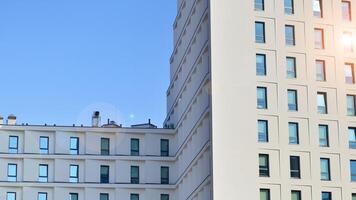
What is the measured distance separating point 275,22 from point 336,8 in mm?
5927

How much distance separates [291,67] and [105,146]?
27.2 m

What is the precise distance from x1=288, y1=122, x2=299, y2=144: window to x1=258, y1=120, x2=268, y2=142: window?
6.76 feet

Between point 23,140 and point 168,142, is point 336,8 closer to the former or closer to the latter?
point 168,142

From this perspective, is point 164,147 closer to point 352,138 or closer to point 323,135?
point 323,135

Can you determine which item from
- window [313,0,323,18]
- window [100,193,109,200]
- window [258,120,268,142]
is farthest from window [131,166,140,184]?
window [313,0,323,18]

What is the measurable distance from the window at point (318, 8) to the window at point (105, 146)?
93.6 feet

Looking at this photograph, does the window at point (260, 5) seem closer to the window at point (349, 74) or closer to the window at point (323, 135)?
the window at point (349, 74)

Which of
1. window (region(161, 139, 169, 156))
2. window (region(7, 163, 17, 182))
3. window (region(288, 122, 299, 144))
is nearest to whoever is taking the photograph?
window (region(288, 122, 299, 144))

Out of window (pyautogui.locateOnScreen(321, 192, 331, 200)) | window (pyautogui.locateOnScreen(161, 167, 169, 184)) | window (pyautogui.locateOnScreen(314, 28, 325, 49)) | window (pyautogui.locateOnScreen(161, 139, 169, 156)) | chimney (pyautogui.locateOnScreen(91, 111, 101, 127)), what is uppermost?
window (pyautogui.locateOnScreen(314, 28, 325, 49))

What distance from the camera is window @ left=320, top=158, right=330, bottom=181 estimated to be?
7106 centimetres

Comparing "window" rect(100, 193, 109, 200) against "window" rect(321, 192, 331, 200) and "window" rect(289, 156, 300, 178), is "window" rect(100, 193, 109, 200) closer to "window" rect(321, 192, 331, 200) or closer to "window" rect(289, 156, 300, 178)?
"window" rect(289, 156, 300, 178)

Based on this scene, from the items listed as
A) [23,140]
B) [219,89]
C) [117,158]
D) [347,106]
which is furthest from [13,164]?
[347,106]

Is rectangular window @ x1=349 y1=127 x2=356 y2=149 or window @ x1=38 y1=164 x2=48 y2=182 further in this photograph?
window @ x1=38 y1=164 x2=48 y2=182

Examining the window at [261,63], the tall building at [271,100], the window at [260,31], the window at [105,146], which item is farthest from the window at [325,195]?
the window at [105,146]
